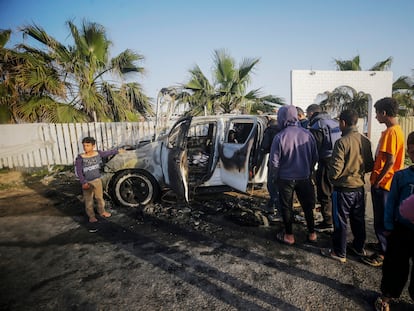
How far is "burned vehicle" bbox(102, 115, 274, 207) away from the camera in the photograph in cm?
423

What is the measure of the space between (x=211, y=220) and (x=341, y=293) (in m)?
2.18

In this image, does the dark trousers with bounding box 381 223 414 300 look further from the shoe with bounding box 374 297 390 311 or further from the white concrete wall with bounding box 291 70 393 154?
the white concrete wall with bounding box 291 70 393 154

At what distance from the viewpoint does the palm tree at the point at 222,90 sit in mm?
9126

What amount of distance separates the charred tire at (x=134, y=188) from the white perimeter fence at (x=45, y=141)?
15.7 ft

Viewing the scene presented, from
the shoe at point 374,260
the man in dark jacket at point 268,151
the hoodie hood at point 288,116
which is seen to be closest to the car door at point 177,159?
the man in dark jacket at point 268,151

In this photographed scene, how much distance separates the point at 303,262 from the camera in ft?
9.04

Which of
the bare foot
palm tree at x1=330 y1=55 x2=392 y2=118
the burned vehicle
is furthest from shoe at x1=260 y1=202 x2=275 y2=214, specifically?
palm tree at x1=330 y1=55 x2=392 y2=118

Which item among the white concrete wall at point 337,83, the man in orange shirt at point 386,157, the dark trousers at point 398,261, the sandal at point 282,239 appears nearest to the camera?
the dark trousers at point 398,261

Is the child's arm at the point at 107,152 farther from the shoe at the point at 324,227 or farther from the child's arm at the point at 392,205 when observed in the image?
the child's arm at the point at 392,205

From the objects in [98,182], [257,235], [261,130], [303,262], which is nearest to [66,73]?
[98,182]

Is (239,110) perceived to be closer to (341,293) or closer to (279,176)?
(279,176)

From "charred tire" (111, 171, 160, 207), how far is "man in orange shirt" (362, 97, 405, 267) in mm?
3580

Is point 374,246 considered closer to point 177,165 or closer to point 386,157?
point 386,157

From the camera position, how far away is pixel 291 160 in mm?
2936
